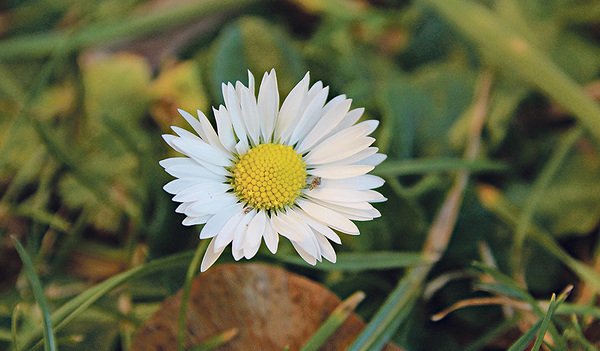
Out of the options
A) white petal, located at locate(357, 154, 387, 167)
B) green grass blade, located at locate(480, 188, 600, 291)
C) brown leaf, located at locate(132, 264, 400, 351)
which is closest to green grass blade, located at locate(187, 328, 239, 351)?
brown leaf, located at locate(132, 264, 400, 351)

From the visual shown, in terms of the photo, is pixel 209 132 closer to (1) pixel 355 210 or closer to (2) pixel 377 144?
(1) pixel 355 210

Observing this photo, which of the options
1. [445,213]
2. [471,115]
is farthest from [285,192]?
[471,115]

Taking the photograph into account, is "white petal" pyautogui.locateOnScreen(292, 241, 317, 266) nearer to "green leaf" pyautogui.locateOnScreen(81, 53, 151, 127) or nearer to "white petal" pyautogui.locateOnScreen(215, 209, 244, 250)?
"white petal" pyautogui.locateOnScreen(215, 209, 244, 250)

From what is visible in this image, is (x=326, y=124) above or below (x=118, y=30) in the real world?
below

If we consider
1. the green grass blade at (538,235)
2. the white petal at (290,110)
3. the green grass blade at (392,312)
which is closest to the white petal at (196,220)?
the white petal at (290,110)

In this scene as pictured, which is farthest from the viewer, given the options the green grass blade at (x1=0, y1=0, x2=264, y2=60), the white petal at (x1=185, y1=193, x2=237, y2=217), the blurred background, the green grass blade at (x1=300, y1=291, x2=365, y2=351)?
the green grass blade at (x1=0, y1=0, x2=264, y2=60)

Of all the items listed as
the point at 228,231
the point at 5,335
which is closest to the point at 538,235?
the point at 228,231
